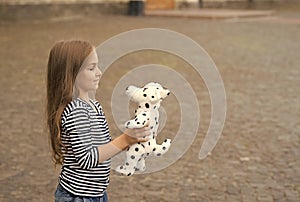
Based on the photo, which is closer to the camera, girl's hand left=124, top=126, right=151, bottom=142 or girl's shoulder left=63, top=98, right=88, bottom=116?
girl's hand left=124, top=126, right=151, bottom=142

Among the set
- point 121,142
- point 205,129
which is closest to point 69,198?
point 121,142

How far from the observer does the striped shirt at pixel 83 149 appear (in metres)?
2.56

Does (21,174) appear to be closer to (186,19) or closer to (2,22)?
(2,22)

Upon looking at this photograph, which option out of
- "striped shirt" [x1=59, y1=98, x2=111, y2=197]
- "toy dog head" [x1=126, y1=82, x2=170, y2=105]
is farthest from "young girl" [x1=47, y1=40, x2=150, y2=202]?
"toy dog head" [x1=126, y1=82, x2=170, y2=105]

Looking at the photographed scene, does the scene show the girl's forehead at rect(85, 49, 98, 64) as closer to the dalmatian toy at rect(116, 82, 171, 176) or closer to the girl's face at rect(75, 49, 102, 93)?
the girl's face at rect(75, 49, 102, 93)

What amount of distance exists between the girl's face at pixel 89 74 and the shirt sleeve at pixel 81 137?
0.10 metres

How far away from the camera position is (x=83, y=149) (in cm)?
256

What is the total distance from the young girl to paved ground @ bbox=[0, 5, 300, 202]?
1.78 m

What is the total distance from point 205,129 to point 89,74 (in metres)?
4.02

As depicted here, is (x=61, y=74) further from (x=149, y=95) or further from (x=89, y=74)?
(x=149, y=95)

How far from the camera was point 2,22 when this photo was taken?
1869 cm

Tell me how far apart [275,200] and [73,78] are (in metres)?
2.32

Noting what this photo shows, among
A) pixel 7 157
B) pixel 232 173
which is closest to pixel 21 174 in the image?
pixel 7 157

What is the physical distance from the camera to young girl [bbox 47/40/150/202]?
8.40 feet
